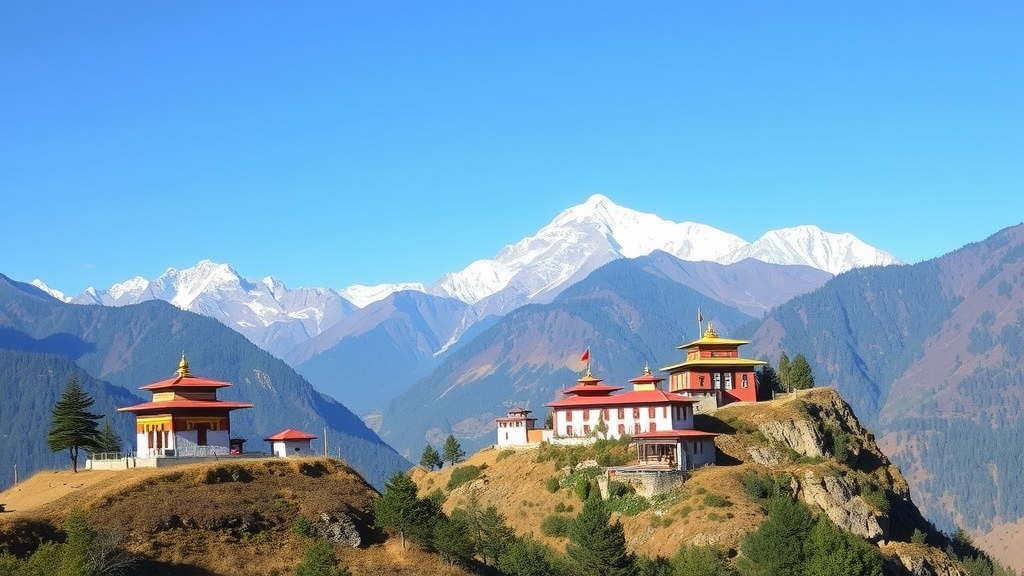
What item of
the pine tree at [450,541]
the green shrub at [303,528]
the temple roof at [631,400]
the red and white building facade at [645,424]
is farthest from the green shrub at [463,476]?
the green shrub at [303,528]

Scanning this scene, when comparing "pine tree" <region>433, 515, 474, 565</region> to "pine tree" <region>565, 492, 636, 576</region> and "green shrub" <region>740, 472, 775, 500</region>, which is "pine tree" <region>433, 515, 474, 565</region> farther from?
"green shrub" <region>740, 472, 775, 500</region>

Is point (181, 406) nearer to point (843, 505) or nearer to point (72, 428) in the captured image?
point (72, 428)

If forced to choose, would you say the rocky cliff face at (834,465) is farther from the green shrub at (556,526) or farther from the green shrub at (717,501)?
the green shrub at (556,526)

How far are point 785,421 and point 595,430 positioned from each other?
20.1 m

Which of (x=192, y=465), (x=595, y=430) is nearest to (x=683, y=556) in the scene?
(x=595, y=430)

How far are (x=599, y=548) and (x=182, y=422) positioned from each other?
37005 millimetres

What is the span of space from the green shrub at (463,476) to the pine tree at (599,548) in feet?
119

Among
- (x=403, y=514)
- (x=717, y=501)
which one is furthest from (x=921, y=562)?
(x=403, y=514)

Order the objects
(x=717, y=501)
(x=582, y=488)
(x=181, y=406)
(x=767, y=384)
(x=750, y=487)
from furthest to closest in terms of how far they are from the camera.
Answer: (x=767, y=384)
(x=582, y=488)
(x=750, y=487)
(x=717, y=501)
(x=181, y=406)

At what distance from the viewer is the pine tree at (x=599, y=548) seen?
107000 mm

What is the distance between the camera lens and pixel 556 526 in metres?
127

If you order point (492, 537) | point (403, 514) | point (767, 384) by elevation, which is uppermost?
point (767, 384)

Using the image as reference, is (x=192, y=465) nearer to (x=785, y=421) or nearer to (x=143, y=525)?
(x=143, y=525)

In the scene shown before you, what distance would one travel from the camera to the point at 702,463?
426 ft
